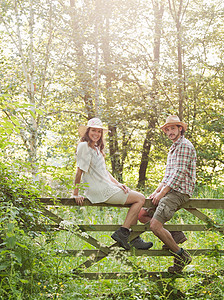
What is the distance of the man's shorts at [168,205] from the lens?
4180mm

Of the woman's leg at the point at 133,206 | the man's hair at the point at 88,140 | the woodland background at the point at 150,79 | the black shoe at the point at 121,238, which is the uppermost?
the woodland background at the point at 150,79

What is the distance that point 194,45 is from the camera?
33.0 feet

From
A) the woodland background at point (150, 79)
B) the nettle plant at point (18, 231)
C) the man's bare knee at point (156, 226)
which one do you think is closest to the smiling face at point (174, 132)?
the man's bare knee at point (156, 226)

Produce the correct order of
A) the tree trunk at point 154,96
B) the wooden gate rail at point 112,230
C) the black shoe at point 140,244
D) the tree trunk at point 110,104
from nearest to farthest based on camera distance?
the wooden gate rail at point 112,230, the black shoe at point 140,244, the tree trunk at point 110,104, the tree trunk at point 154,96

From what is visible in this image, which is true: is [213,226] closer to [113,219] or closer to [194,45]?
[113,219]

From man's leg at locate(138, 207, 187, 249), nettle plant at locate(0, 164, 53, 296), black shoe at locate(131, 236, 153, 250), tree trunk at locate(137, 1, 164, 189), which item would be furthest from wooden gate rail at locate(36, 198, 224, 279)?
tree trunk at locate(137, 1, 164, 189)

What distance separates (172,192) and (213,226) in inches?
25.8

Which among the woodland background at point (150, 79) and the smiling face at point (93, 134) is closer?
the smiling face at point (93, 134)

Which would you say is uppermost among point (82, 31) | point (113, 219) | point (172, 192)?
point (82, 31)

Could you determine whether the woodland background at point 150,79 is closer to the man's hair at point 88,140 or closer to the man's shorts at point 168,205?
the man's hair at point 88,140

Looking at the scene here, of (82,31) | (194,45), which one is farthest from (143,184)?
(82,31)

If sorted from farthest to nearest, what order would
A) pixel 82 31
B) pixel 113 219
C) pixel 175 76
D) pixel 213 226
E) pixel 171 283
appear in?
pixel 175 76, pixel 82 31, pixel 113 219, pixel 213 226, pixel 171 283

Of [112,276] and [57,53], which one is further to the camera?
[57,53]

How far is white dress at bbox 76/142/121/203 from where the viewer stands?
4.15m
